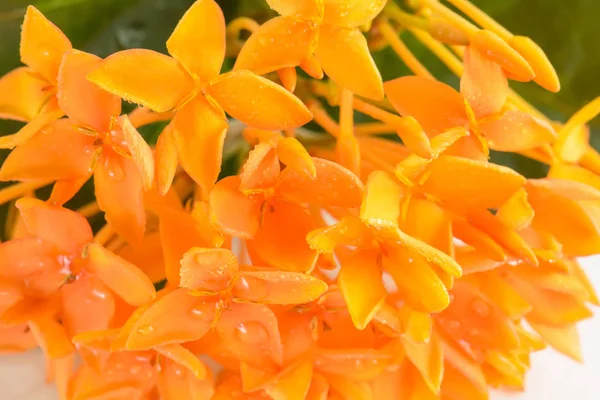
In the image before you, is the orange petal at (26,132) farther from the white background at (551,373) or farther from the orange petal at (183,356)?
the white background at (551,373)

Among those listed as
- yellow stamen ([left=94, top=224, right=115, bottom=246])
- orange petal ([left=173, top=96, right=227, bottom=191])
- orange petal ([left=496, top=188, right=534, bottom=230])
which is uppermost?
orange petal ([left=173, top=96, right=227, bottom=191])

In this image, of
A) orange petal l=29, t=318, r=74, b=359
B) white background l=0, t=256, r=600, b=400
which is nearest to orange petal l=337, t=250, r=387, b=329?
orange petal l=29, t=318, r=74, b=359

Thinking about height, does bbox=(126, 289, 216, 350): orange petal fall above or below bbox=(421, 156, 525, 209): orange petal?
below

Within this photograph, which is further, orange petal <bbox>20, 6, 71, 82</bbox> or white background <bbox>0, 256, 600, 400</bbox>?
white background <bbox>0, 256, 600, 400</bbox>

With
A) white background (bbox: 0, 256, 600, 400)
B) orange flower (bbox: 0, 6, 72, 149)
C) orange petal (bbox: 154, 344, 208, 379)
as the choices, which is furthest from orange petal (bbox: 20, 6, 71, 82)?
white background (bbox: 0, 256, 600, 400)

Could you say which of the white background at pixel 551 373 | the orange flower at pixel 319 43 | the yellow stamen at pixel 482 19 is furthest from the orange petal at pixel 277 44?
the white background at pixel 551 373

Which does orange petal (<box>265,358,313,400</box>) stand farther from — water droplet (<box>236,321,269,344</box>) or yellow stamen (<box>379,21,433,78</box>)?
yellow stamen (<box>379,21,433,78</box>)

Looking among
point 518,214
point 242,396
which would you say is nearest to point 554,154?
point 518,214

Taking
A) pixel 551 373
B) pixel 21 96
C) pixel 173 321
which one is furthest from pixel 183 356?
pixel 551 373

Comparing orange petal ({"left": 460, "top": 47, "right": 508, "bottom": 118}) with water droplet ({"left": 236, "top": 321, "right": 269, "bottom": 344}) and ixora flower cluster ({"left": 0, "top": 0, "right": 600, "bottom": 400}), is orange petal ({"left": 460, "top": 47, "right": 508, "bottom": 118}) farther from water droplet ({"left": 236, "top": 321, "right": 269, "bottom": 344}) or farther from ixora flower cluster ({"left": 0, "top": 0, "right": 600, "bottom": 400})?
water droplet ({"left": 236, "top": 321, "right": 269, "bottom": 344})
